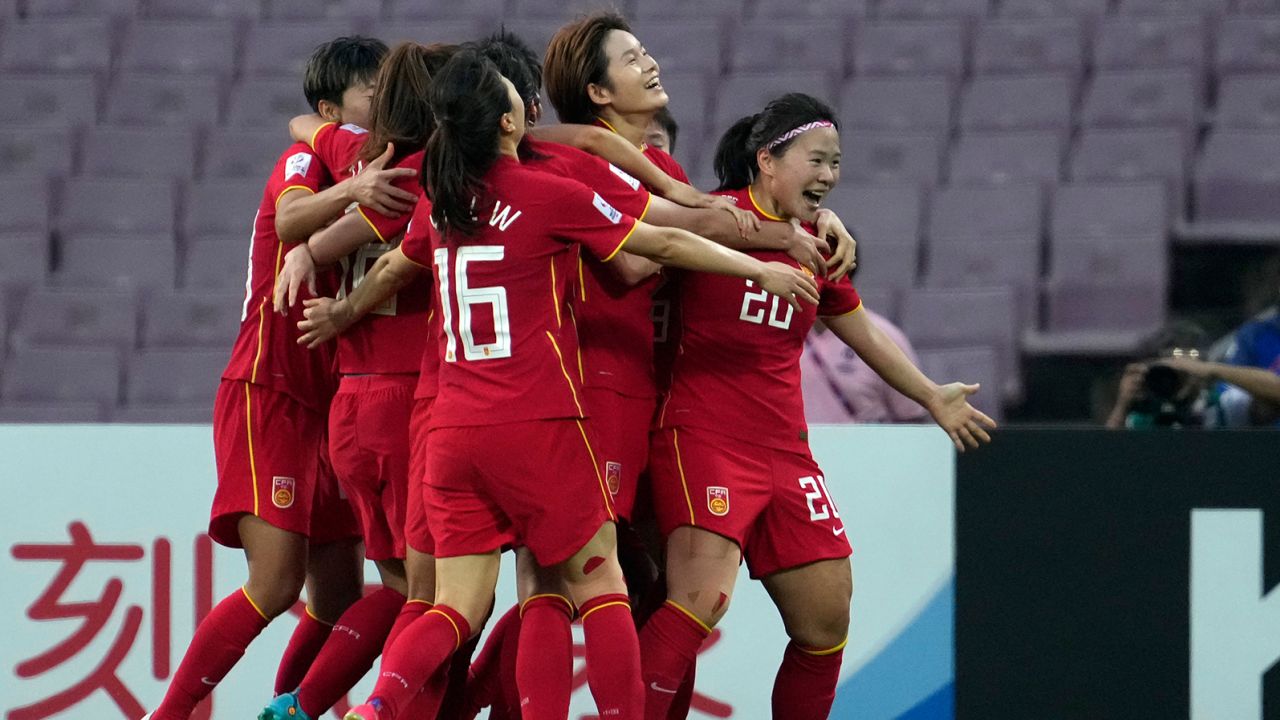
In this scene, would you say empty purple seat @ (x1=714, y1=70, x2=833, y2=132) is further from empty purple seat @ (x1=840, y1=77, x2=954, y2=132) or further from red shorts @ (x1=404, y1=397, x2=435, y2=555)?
red shorts @ (x1=404, y1=397, x2=435, y2=555)

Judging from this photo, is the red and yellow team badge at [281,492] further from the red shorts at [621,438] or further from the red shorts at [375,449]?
the red shorts at [621,438]

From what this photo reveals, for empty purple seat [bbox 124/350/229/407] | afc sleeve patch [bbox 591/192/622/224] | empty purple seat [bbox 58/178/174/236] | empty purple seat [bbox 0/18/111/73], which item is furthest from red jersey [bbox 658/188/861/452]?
empty purple seat [bbox 0/18/111/73]

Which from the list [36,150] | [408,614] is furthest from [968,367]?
[36,150]

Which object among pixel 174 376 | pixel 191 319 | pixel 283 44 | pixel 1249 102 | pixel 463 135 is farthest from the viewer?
pixel 283 44

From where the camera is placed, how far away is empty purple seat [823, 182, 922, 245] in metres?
7.45

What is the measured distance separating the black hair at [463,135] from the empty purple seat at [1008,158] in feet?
14.8

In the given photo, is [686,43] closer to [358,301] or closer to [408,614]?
[358,301]

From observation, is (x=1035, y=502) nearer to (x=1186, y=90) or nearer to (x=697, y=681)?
(x=697, y=681)

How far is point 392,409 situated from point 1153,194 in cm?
439

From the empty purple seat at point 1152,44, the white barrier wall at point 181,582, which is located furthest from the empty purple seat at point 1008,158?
the white barrier wall at point 181,582

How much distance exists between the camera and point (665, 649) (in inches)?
150

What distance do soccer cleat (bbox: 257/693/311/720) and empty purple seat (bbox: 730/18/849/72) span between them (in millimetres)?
5024

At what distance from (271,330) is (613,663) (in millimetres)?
1316

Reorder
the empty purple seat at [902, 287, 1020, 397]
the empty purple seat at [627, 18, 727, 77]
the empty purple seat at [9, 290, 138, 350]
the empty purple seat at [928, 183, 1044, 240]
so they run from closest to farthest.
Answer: the empty purple seat at [902, 287, 1020, 397]
the empty purple seat at [928, 183, 1044, 240]
the empty purple seat at [9, 290, 138, 350]
the empty purple seat at [627, 18, 727, 77]
